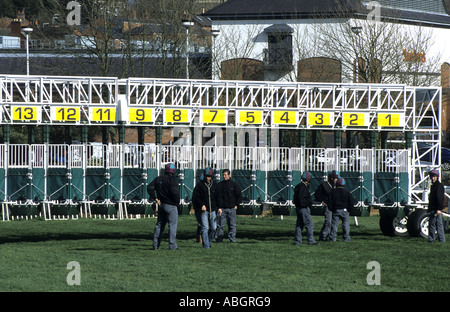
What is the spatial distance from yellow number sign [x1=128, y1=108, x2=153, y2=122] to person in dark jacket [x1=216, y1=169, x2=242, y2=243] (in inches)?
129

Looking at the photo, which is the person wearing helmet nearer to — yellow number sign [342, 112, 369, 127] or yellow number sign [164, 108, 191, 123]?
yellow number sign [342, 112, 369, 127]

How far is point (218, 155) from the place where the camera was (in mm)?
23594

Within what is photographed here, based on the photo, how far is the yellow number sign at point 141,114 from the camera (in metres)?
22.8

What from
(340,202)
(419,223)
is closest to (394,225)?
(419,223)

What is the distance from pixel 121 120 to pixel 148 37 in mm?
20352

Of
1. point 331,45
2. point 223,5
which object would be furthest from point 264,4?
point 331,45

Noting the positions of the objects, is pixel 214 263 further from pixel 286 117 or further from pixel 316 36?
pixel 316 36

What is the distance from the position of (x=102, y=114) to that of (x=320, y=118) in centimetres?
633

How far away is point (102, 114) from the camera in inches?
892

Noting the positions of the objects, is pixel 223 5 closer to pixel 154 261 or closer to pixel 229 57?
pixel 229 57

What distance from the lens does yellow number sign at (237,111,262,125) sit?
23234mm

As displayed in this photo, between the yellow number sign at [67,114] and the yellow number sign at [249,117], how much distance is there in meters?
4.62

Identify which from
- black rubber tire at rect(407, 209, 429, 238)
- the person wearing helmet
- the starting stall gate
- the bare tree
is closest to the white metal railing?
the starting stall gate

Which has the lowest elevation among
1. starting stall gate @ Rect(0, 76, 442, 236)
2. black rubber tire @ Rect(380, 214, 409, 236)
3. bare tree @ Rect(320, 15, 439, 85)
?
black rubber tire @ Rect(380, 214, 409, 236)
